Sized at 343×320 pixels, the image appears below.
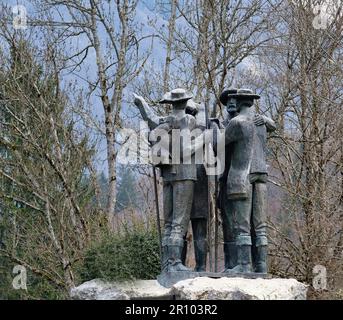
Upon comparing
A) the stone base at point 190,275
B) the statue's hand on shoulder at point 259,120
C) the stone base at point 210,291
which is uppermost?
the statue's hand on shoulder at point 259,120

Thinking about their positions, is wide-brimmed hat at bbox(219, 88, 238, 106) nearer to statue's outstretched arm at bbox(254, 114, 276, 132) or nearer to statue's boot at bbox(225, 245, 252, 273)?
statue's outstretched arm at bbox(254, 114, 276, 132)

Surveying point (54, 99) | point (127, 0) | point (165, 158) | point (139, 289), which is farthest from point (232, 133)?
point (127, 0)

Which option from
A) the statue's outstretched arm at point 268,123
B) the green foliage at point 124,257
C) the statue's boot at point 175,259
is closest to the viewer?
the statue's boot at point 175,259

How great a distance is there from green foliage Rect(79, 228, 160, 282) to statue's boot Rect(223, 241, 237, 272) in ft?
3.77

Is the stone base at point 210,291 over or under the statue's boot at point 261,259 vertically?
under

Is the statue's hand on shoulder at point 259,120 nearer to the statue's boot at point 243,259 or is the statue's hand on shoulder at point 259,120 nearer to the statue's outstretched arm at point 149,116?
the statue's outstretched arm at point 149,116

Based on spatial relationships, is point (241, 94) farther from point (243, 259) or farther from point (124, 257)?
point (124, 257)

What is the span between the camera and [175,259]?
9.35 metres

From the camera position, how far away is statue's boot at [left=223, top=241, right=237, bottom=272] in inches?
378

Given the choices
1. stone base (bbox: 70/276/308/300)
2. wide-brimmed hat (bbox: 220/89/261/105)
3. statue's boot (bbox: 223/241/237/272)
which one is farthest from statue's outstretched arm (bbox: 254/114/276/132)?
stone base (bbox: 70/276/308/300)

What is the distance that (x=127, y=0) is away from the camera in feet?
61.7

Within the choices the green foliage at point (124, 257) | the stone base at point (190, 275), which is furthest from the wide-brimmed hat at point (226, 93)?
the green foliage at point (124, 257)

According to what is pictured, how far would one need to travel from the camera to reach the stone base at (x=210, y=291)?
8.73 metres
